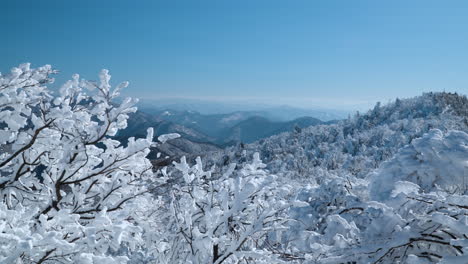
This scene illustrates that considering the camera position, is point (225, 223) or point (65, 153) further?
point (65, 153)

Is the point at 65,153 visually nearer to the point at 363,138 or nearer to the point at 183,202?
the point at 183,202

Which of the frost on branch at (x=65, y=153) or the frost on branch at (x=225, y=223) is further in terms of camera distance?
the frost on branch at (x=65, y=153)

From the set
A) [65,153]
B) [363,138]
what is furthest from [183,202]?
[363,138]

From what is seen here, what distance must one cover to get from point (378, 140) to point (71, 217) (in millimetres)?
26080

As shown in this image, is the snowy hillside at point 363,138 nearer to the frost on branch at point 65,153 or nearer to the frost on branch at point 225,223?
the frost on branch at point 225,223

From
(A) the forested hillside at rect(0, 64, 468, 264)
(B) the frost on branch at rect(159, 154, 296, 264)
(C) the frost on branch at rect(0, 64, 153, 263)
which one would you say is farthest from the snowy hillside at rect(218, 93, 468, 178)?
(C) the frost on branch at rect(0, 64, 153, 263)

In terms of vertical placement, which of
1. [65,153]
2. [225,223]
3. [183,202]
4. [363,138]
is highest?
[65,153]

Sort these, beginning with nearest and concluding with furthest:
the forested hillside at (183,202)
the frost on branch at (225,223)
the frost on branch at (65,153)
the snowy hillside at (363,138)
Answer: the forested hillside at (183,202)
the frost on branch at (225,223)
the frost on branch at (65,153)
the snowy hillside at (363,138)

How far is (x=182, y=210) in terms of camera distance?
360 cm

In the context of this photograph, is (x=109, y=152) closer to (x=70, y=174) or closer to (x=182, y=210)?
(x=70, y=174)

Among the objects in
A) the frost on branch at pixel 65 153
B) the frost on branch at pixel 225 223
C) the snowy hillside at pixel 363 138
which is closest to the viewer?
the frost on branch at pixel 225 223

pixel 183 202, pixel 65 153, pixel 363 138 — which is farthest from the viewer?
pixel 363 138

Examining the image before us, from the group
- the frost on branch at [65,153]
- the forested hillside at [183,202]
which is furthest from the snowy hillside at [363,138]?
the frost on branch at [65,153]

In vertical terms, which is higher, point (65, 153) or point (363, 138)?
point (65, 153)
